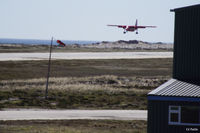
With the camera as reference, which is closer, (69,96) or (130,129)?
(130,129)

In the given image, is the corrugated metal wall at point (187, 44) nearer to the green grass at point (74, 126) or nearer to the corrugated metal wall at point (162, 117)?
the corrugated metal wall at point (162, 117)

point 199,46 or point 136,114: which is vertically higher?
point 199,46

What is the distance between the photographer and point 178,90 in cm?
2147

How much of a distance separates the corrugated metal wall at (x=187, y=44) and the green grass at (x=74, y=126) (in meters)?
4.65

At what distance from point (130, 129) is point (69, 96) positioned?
53.7ft

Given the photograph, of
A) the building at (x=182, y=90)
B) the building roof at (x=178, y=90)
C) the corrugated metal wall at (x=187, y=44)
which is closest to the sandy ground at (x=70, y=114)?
the corrugated metal wall at (x=187, y=44)

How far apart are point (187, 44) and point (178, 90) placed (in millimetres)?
3630

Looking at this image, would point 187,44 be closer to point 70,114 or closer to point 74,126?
point 74,126

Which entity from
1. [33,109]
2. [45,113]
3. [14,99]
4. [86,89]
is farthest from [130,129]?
[86,89]

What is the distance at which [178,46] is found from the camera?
24.5 meters

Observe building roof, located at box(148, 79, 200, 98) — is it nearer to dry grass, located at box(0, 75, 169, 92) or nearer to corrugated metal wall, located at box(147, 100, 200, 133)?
corrugated metal wall, located at box(147, 100, 200, 133)

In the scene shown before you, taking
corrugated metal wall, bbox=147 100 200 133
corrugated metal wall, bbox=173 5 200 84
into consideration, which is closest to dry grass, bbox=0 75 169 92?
corrugated metal wall, bbox=173 5 200 84

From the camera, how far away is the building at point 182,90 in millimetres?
20484

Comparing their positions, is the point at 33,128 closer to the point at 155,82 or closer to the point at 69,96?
the point at 69,96
